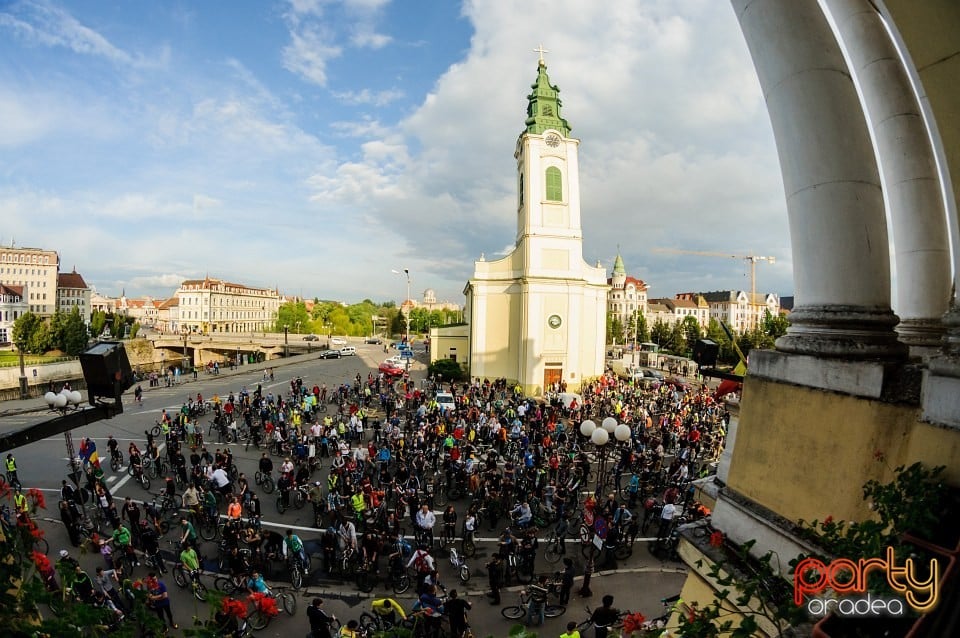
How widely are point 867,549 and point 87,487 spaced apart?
57.5 ft

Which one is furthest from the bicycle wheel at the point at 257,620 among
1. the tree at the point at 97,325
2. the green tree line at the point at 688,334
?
the tree at the point at 97,325

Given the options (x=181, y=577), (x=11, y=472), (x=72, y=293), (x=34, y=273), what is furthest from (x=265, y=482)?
(x=72, y=293)

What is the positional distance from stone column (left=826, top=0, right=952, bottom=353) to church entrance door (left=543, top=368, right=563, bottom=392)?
28.7 metres

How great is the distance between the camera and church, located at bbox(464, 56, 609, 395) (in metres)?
33.5

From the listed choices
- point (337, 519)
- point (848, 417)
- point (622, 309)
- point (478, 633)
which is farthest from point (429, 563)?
point (622, 309)

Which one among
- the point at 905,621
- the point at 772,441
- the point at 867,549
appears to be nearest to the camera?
the point at 905,621

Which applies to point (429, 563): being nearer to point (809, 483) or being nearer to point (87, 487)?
point (809, 483)

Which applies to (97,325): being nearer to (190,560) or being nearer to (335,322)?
(335,322)

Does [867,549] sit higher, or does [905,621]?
[867,549]

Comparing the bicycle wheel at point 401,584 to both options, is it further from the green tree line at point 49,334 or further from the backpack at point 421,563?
the green tree line at point 49,334

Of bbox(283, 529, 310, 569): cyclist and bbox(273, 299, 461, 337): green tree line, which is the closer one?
bbox(283, 529, 310, 569): cyclist

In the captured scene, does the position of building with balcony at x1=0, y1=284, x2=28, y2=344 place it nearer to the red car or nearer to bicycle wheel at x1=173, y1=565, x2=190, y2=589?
the red car

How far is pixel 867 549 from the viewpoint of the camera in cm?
253

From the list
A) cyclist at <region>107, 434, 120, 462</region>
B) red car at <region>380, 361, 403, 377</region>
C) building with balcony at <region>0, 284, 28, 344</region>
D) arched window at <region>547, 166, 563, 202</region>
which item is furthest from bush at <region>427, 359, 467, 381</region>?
building with balcony at <region>0, 284, 28, 344</region>
